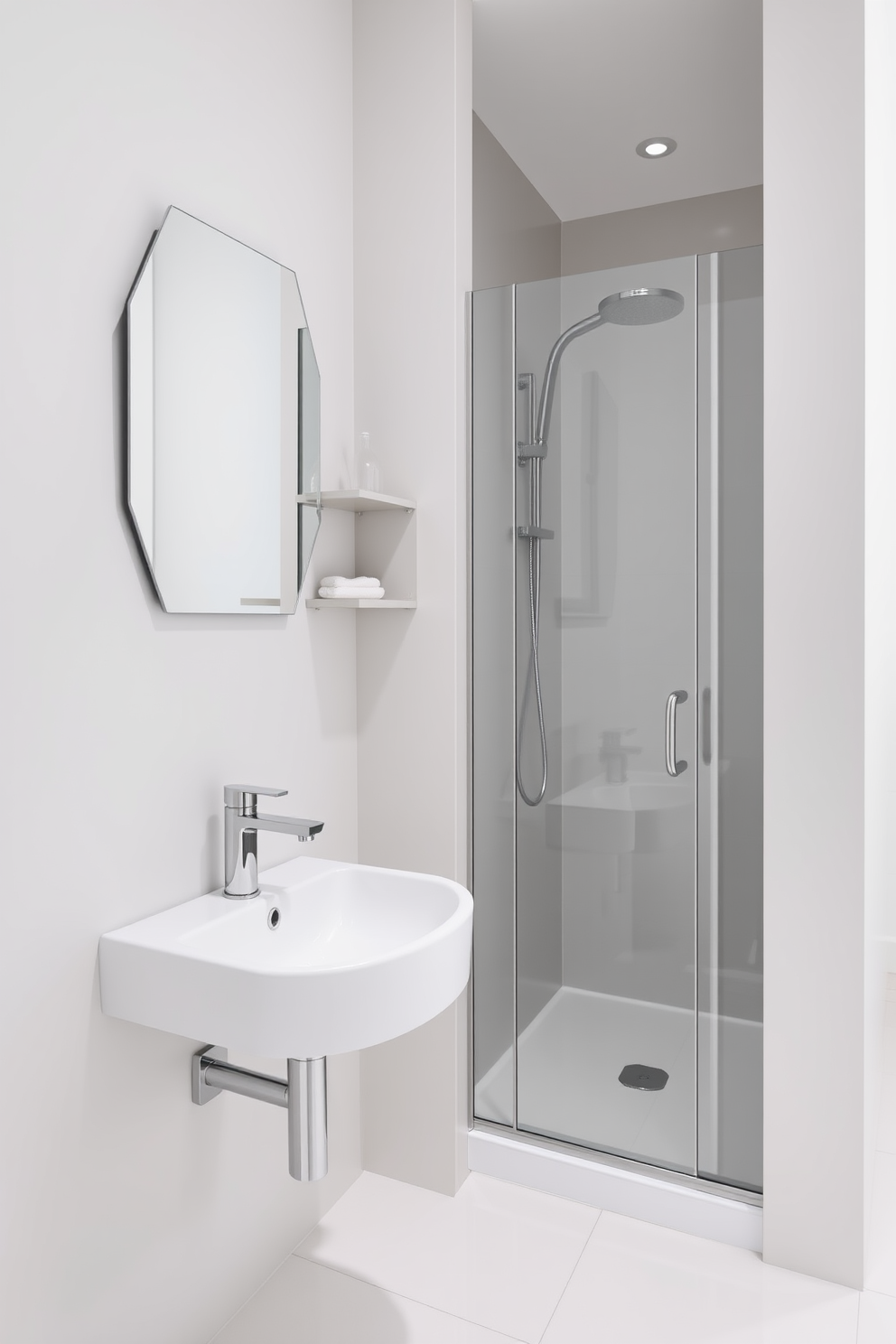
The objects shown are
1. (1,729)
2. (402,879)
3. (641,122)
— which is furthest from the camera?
(641,122)

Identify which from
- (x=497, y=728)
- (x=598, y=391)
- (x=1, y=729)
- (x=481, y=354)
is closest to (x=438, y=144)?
(x=481, y=354)

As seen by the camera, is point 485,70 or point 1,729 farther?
point 485,70

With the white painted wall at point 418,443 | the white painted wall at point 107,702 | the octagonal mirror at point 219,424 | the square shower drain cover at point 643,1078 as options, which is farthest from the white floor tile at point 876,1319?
the octagonal mirror at point 219,424

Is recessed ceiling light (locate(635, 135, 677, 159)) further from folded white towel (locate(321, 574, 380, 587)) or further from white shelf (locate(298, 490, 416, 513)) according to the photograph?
folded white towel (locate(321, 574, 380, 587))

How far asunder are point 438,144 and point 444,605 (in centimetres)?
103

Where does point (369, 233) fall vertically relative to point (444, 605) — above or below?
above

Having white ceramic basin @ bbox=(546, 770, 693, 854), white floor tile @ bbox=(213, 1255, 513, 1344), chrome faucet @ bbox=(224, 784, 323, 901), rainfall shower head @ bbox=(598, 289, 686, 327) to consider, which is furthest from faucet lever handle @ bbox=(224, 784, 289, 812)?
rainfall shower head @ bbox=(598, 289, 686, 327)

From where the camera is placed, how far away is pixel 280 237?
6.02 ft

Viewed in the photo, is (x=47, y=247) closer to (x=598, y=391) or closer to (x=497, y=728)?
(x=598, y=391)

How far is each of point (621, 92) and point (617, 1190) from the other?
280cm

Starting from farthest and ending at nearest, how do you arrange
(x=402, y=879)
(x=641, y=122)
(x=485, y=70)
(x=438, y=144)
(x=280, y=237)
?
(x=641, y=122) → (x=485, y=70) → (x=438, y=144) → (x=280, y=237) → (x=402, y=879)

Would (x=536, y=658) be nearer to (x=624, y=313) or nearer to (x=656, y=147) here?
(x=624, y=313)

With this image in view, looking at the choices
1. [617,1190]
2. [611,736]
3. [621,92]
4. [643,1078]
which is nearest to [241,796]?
[611,736]

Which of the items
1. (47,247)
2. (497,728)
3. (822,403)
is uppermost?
(47,247)
